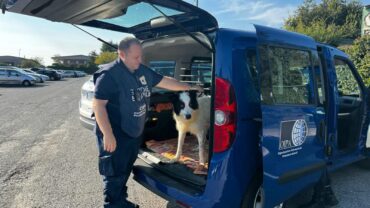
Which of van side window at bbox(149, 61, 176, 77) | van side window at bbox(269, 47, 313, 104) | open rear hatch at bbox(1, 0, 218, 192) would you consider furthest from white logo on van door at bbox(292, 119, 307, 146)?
van side window at bbox(149, 61, 176, 77)

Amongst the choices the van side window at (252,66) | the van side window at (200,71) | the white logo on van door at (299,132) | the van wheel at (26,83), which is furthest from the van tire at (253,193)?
the van wheel at (26,83)

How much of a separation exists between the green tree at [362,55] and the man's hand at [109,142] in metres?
11.1

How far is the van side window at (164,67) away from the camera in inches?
209

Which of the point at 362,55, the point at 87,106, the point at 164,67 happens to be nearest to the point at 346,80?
the point at 164,67

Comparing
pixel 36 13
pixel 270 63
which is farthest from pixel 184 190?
pixel 36 13

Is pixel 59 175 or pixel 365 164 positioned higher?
pixel 365 164

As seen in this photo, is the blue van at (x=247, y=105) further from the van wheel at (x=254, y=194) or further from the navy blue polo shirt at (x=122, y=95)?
the navy blue polo shirt at (x=122, y=95)

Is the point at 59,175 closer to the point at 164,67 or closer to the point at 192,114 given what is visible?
the point at 164,67

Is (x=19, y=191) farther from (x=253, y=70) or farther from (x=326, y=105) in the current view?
(x=326, y=105)

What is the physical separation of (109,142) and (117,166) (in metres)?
0.40

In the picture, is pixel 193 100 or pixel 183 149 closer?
pixel 193 100

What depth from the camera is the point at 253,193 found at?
3.06 metres

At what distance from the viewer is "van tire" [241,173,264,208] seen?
3.00m

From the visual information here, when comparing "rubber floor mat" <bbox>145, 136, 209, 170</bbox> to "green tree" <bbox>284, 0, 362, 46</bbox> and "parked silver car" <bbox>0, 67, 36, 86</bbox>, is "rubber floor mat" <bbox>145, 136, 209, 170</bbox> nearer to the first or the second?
"parked silver car" <bbox>0, 67, 36, 86</bbox>
